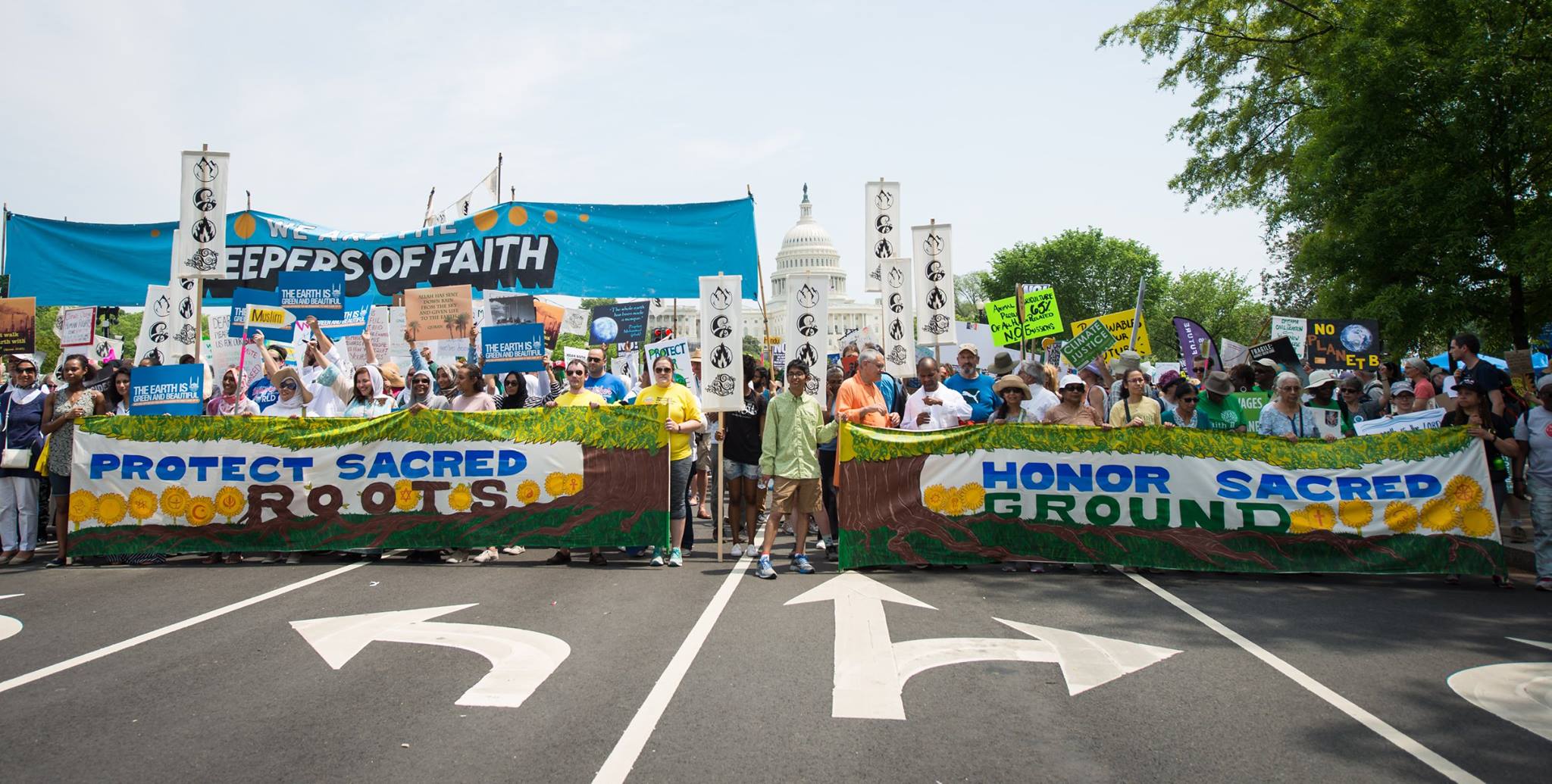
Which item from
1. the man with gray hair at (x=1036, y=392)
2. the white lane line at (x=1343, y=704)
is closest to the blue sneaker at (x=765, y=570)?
the white lane line at (x=1343, y=704)

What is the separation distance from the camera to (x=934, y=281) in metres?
13.5

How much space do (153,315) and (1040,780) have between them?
15618mm

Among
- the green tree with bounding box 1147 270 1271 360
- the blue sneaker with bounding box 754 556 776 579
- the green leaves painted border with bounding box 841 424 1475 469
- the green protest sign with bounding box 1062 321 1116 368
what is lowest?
the blue sneaker with bounding box 754 556 776 579

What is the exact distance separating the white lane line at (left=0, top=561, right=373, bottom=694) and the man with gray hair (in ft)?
20.9

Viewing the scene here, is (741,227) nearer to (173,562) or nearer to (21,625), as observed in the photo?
(173,562)

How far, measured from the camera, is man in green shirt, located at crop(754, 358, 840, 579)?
27.8 ft

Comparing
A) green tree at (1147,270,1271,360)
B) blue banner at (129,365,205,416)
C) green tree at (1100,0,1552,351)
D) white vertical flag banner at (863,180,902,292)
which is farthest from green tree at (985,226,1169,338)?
blue banner at (129,365,205,416)

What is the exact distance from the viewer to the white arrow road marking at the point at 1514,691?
4.50 metres

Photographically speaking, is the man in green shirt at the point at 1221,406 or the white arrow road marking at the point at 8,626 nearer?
the white arrow road marking at the point at 8,626

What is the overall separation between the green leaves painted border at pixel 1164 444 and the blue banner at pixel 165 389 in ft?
21.2

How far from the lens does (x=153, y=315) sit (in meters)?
15.1

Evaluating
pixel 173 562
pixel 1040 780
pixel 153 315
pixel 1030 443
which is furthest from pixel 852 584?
pixel 153 315

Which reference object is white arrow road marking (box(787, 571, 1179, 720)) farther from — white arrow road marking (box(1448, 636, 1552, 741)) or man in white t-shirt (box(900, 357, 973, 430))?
man in white t-shirt (box(900, 357, 973, 430))

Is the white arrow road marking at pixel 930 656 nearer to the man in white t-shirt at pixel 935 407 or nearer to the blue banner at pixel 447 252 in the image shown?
the man in white t-shirt at pixel 935 407
